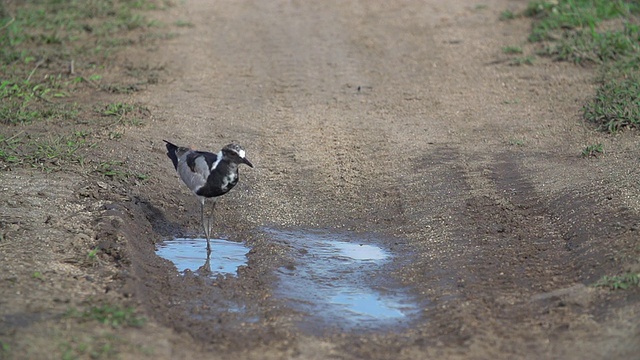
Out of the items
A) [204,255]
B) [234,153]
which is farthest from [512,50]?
[204,255]

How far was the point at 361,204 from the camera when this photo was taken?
30.2ft

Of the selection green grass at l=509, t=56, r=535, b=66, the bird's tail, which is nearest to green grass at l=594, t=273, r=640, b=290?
the bird's tail

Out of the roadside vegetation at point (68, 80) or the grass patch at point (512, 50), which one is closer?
the roadside vegetation at point (68, 80)

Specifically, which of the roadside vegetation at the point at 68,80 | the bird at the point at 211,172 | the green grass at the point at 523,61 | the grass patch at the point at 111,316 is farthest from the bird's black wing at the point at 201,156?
the green grass at the point at 523,61

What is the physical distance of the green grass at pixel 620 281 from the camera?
21.9 ft

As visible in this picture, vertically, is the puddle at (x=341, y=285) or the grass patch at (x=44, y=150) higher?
the grass patch at (x=44, y=150)

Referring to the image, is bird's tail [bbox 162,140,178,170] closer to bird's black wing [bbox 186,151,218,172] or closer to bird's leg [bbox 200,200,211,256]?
bird's black wing [bbox 186,151,218,172]

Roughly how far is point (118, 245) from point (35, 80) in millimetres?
5293

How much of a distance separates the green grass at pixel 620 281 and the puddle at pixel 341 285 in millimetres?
1385

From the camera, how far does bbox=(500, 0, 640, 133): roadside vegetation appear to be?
10.7m

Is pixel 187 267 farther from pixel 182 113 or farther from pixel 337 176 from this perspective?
pixel 182 113

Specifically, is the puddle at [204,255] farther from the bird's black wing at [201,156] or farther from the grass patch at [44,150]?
the grass patch at [44,150]

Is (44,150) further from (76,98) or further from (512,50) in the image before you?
(512,50)

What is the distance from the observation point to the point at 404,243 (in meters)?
8.36
